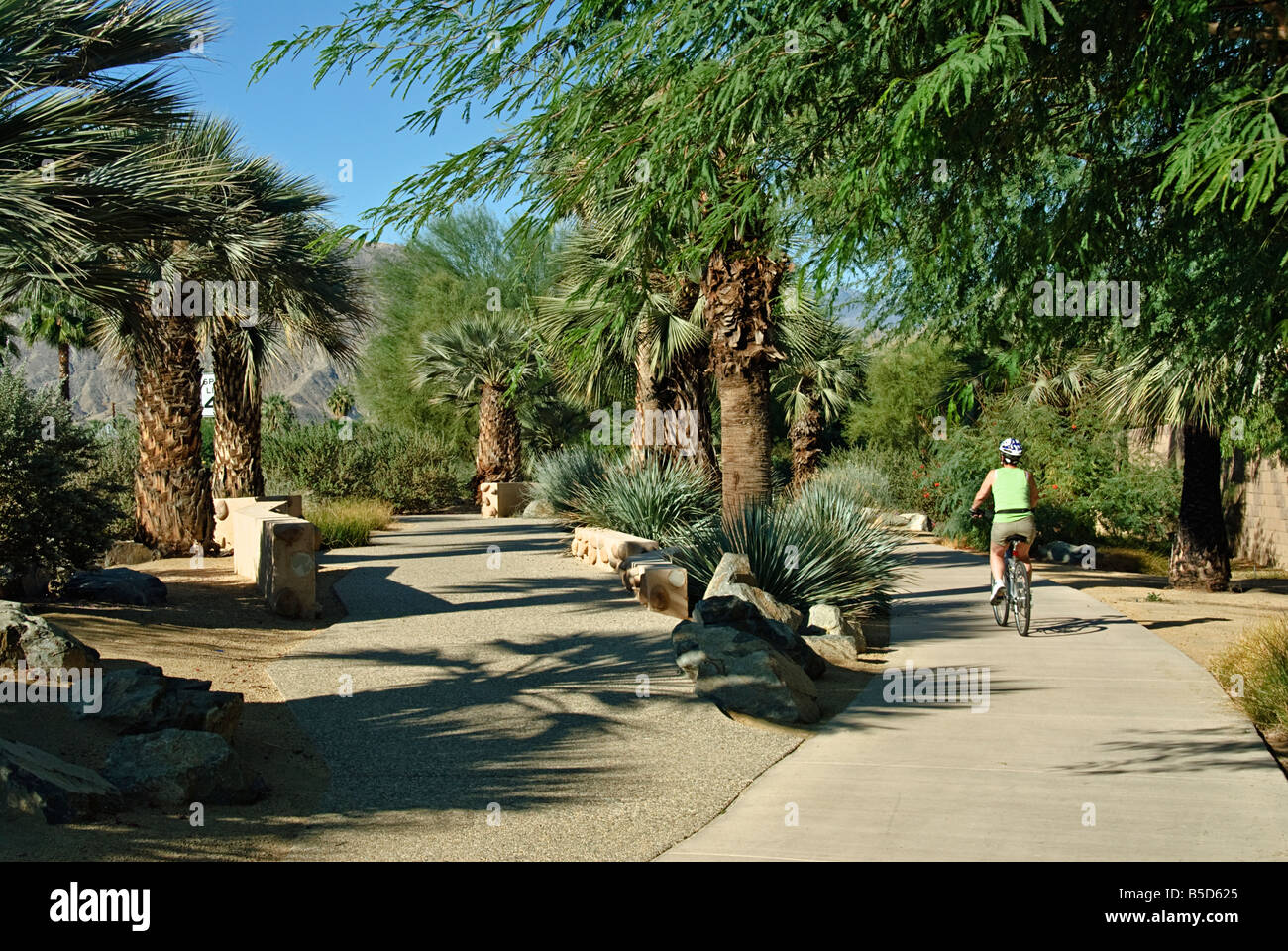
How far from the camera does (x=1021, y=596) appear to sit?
10727 mm

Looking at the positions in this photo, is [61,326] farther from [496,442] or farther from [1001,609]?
[1001,609]

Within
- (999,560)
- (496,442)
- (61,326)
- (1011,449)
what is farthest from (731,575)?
(61,326)

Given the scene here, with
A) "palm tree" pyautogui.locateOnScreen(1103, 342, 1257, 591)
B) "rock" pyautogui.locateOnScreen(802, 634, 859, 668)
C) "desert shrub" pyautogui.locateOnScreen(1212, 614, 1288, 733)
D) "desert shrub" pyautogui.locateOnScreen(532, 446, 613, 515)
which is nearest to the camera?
"desert shrub" pyautogui.locateOnScreen(1212, 614, 1288, 733)

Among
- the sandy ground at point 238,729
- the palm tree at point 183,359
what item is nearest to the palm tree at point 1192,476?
the sandy ground at point 238,729

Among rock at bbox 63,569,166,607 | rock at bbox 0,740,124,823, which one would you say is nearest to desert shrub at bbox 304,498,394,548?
rock at bbox 63,569,166,607

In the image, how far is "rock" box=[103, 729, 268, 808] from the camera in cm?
527

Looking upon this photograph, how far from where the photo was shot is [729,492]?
1295 cm

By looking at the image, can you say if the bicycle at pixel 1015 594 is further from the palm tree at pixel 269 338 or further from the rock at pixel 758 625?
the palm tree at pixel 269 338

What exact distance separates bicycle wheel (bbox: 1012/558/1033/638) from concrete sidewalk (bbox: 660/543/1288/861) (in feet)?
3.16

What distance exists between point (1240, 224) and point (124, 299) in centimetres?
813

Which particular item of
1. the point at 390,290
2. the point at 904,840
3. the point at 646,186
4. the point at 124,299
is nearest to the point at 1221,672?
the point at 904,840

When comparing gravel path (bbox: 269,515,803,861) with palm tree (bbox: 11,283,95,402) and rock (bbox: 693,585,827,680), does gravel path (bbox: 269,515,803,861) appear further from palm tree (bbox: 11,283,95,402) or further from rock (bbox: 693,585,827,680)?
palm tree (bbox: 11,283,95,402)

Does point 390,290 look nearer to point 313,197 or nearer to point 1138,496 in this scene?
point 313,197

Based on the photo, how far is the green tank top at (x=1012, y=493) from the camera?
36.6 ft
